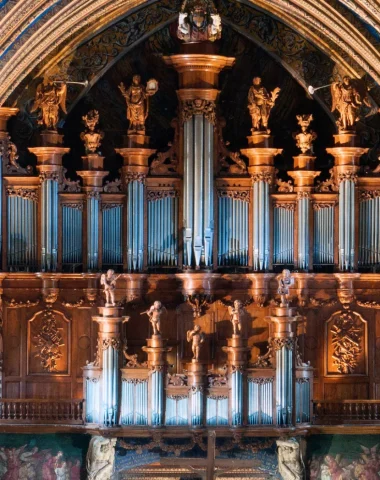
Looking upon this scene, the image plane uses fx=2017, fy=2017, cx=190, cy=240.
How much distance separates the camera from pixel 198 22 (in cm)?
4038

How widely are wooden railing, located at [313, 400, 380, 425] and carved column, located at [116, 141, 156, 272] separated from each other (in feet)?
15.0

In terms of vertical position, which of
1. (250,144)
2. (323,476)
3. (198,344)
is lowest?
(323,476)

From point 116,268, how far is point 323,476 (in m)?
5.94

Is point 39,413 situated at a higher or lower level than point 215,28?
lower

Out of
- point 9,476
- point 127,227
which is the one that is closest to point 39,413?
point 9,476

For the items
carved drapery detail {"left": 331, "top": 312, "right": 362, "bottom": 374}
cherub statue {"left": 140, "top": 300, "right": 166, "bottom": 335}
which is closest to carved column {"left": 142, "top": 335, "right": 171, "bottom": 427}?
cherub statue {"left": 140, "top": 300, "right": 166, "bottom": 335}

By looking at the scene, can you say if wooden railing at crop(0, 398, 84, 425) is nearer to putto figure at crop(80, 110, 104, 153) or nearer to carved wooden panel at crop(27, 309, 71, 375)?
carved wooden panel at crop(27, 309, 71, 375)

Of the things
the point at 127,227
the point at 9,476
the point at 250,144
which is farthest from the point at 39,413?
the point at 250,144

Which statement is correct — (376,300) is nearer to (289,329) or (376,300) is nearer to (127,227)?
(289,329)

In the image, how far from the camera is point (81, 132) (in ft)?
136

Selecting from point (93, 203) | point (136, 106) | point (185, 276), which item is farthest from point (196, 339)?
point (136, 106)

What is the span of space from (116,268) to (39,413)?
332 cm

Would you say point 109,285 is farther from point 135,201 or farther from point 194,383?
point 194,383

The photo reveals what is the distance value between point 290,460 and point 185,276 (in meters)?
4.23
